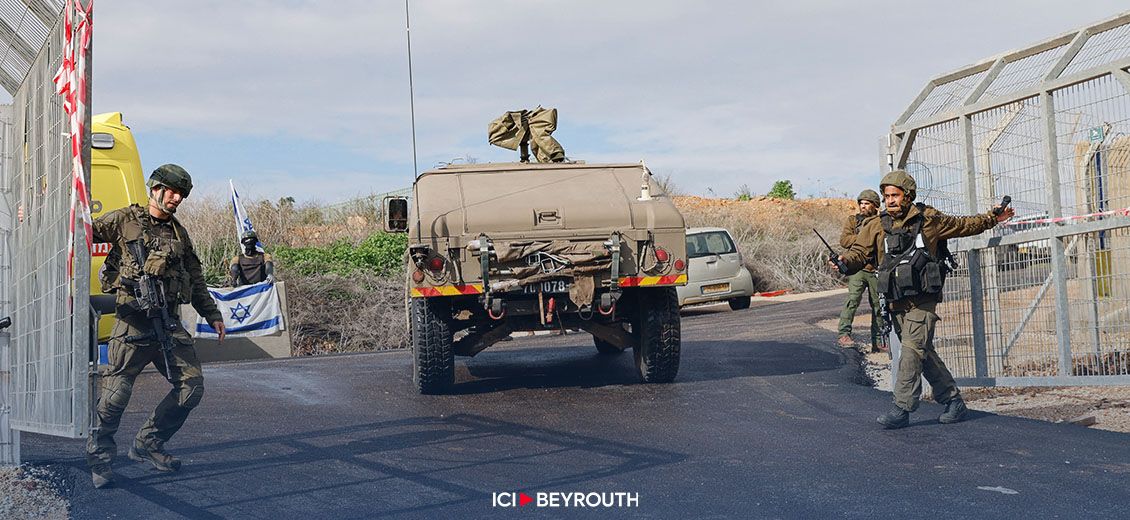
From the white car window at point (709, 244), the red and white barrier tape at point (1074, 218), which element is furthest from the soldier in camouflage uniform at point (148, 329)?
the white car window at point (709, 244)

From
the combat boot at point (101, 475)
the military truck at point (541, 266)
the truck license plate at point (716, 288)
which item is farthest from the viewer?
the truck license plate at point (716, 288)

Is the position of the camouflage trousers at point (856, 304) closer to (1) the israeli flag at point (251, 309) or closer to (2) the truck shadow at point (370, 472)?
(2) the truck shadow at point (370, 472)

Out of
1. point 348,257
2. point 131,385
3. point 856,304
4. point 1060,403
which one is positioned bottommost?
point 1060,403

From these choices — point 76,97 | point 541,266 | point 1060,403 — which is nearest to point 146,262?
point 76,97

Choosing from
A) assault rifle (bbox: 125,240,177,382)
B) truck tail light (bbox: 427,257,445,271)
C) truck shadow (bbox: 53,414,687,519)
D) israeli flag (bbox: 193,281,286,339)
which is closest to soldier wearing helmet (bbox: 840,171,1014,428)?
truck shadow (bbox: 53,414,687,519)

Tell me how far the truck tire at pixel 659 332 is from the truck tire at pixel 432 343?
1.67 metres

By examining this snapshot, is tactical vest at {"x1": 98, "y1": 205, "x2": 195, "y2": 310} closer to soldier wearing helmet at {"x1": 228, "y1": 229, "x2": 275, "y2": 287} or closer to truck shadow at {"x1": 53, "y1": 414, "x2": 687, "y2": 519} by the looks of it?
truck shadow at {"x1": 53, "y1": 414, "x2": 687, "y2": 519}

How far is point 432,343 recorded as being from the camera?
9164mm

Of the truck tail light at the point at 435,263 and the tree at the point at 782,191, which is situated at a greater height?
the tree at the point at 782,191

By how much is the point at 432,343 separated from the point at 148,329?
3307mm

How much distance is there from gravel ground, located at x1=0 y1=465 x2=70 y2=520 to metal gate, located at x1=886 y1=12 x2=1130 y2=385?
622 centimetres

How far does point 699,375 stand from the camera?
33.3 ft

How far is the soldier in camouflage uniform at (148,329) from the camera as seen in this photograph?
5988 millimetres

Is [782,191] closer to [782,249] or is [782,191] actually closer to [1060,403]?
[782,249]
